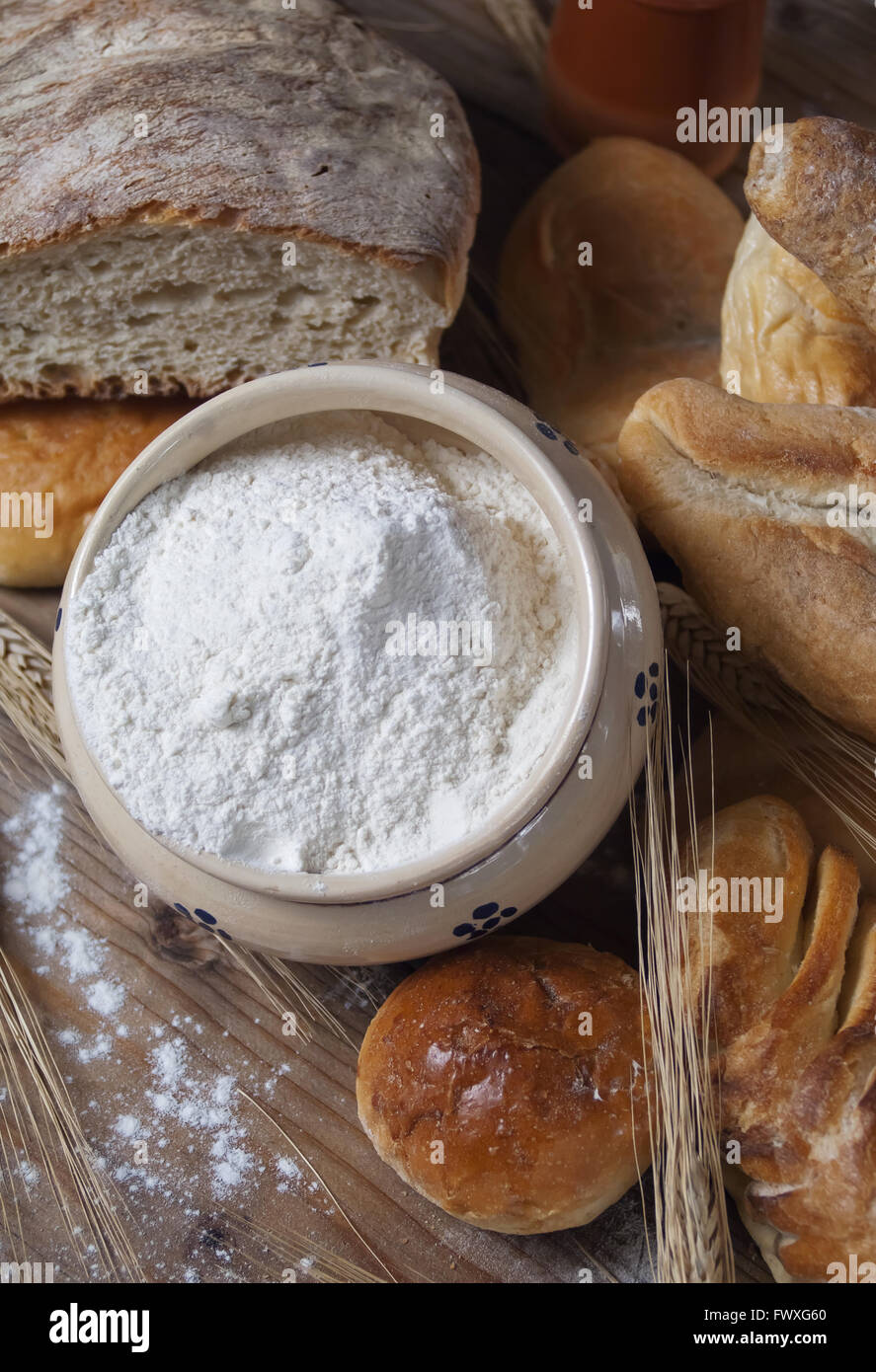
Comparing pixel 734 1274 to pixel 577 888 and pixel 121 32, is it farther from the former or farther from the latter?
pixel 121 32

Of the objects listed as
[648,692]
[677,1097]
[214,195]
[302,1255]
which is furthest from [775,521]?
[302,1255]

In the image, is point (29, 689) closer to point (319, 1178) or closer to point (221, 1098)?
point (221, 1098)

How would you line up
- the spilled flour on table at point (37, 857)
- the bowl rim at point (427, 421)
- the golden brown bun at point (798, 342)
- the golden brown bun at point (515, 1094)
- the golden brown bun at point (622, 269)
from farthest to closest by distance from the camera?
the golden brown bun at point (622, 269), the spilled flour on table at point (37, 857), the golden brown bun at point (798, 342), the golden brown bun at point (515, 1094), the bowl rim at point (427, 421)

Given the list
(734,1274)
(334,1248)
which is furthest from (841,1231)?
(334,1248)

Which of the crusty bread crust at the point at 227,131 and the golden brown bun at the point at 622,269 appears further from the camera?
the golden brown bun at the point at 622,269

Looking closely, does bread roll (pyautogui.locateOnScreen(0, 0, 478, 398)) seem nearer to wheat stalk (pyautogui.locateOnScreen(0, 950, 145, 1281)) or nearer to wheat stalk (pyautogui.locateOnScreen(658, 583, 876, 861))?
wheat stalk (pyautogui.locateOnScreen(658, 583, 876, 861))

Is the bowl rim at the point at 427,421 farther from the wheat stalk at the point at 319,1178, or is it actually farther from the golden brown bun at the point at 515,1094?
the wheat stalk at the point at 319,1178

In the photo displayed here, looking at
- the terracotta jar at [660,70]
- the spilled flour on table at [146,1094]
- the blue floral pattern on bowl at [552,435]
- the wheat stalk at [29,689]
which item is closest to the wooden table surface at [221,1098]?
the spilled flour on table at [146,1094]
